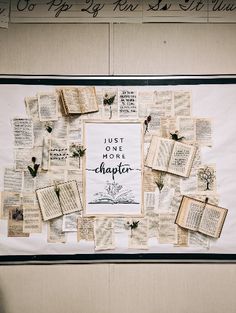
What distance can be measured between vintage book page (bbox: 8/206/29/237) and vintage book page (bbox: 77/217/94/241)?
24cm

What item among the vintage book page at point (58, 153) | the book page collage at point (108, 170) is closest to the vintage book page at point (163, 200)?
the book page collage at point (108, 170)

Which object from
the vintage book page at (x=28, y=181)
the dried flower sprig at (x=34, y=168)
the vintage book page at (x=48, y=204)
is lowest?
the vintage book page at (x=48, y=204)

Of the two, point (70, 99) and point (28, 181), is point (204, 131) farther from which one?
point (28, 181)

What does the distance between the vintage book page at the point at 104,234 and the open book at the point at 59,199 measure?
0.12 metres

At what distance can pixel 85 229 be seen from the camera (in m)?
1.69

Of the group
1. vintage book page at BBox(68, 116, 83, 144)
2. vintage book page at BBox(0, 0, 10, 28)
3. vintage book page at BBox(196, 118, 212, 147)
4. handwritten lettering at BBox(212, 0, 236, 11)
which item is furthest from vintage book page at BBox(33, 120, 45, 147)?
handwritten lettering at BBox(212, 0, 236, 11)

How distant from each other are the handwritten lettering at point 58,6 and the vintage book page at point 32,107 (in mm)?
411

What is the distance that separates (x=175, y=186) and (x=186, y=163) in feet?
0.38

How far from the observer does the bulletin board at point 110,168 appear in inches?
66.4

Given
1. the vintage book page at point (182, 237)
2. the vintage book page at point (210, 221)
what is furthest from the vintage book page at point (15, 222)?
the vintage book page at point (210, 221)

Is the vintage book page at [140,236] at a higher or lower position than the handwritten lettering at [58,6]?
lower

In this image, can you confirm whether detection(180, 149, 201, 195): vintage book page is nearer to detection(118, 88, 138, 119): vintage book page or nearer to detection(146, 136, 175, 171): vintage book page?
detection(146, 136, 175, 171): vintage book page

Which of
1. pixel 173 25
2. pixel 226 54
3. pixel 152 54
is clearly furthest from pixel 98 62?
pixel 226 54

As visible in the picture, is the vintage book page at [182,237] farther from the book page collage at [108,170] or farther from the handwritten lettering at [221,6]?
the handwritten lettering at [221,6]
